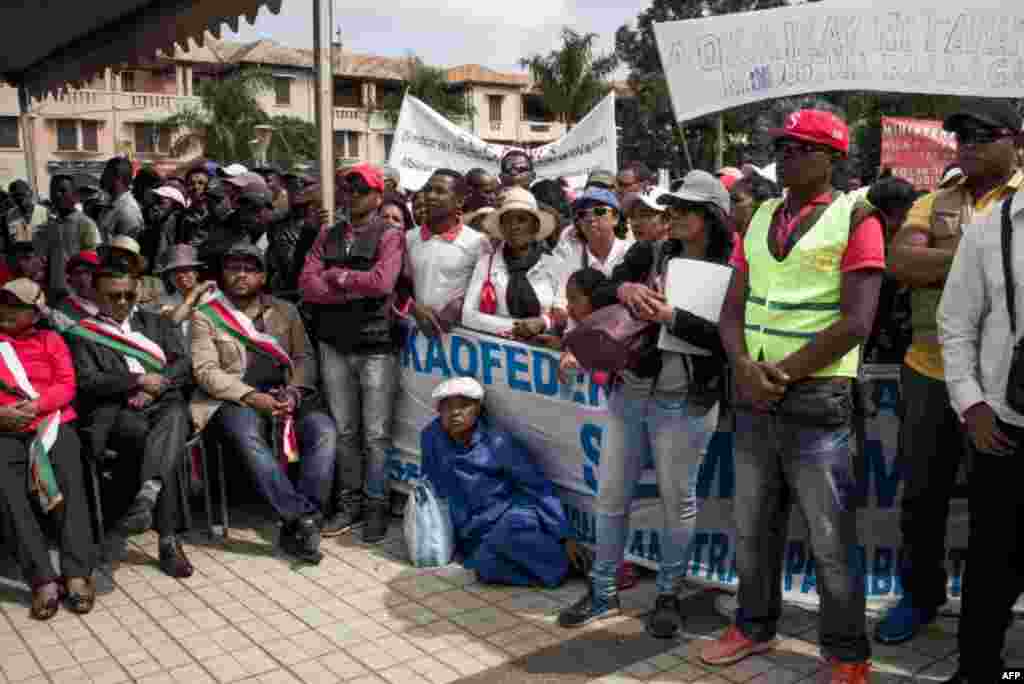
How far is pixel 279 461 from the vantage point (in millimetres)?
5352

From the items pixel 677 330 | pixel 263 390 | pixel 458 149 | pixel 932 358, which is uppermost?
pixel 458 149

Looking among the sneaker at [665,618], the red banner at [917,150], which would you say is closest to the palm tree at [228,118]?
the red banner at [917,150]

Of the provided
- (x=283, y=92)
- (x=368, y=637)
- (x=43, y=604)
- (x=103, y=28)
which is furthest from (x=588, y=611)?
(x=283, y=92)

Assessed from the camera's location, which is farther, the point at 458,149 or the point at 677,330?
the point at 458,149

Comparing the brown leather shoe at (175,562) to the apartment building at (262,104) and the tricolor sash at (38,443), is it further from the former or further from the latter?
the apartment building at (262,104)

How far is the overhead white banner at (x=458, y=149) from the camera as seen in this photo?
27.5 ft

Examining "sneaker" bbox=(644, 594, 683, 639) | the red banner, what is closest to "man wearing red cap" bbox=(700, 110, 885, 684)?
"sneaker" bbox=(644, 594, 683, 639)

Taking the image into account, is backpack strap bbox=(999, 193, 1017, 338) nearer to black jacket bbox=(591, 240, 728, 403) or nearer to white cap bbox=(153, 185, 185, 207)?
black jacket bbox=(591, 240, 728, 403)

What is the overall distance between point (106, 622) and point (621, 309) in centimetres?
266

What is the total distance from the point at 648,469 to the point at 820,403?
1329mm

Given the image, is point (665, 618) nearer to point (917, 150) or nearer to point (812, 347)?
point (812, 347)

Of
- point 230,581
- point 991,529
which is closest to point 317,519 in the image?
point 230,581

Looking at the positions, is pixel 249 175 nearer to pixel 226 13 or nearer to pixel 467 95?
pixel 226 13

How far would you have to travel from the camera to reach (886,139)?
1084cm
